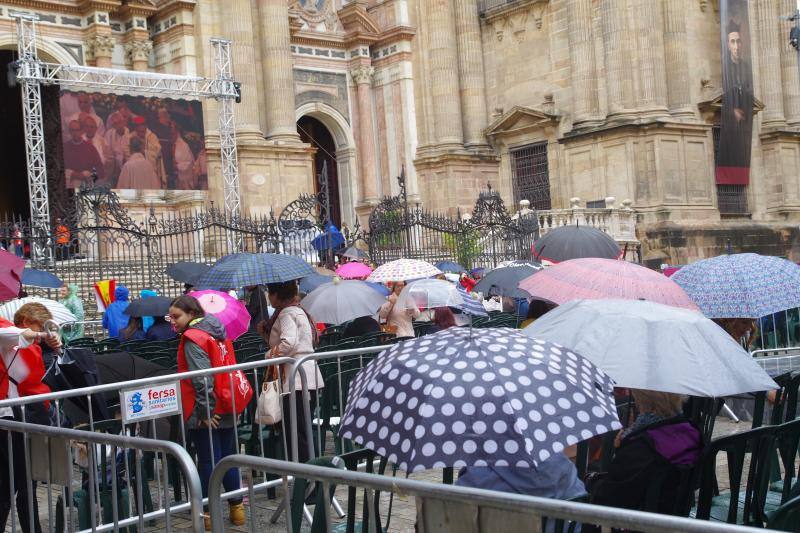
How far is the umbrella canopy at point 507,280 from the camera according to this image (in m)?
12.7

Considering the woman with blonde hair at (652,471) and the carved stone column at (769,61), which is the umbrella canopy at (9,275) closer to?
the woman with blonde hair at (652,471)

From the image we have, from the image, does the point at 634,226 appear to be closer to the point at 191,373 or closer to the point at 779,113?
the point at 779,113

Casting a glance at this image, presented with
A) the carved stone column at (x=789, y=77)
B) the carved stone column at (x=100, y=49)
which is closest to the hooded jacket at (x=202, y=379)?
the carved stone column at (x=100, y=49)

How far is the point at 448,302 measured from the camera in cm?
1057

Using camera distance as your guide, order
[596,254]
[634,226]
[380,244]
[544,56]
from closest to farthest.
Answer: [596,254]
[380,244]
[634,226]
[544,56]

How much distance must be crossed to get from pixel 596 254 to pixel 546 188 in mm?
20402

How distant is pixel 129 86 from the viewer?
2362 centimetres

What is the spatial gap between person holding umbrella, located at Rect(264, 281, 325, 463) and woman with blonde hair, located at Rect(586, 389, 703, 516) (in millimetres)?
3371

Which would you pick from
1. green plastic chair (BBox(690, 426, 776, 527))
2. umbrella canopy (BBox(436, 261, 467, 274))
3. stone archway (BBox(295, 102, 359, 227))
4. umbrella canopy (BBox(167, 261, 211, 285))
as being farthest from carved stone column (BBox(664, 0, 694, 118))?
green plastic chair (BBox(690, 426, 776, 527))

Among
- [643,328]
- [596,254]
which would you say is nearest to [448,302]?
[596,254]

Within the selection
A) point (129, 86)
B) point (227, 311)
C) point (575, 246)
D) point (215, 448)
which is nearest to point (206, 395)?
point (215, 448)

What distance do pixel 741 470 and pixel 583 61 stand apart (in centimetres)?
2536

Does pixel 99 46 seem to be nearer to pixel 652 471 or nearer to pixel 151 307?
pixel 151 307

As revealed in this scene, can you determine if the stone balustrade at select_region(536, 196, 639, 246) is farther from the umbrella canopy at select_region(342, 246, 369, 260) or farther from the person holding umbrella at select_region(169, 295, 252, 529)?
the person holding umbrella at select_region(169, 295, 252, 529)
